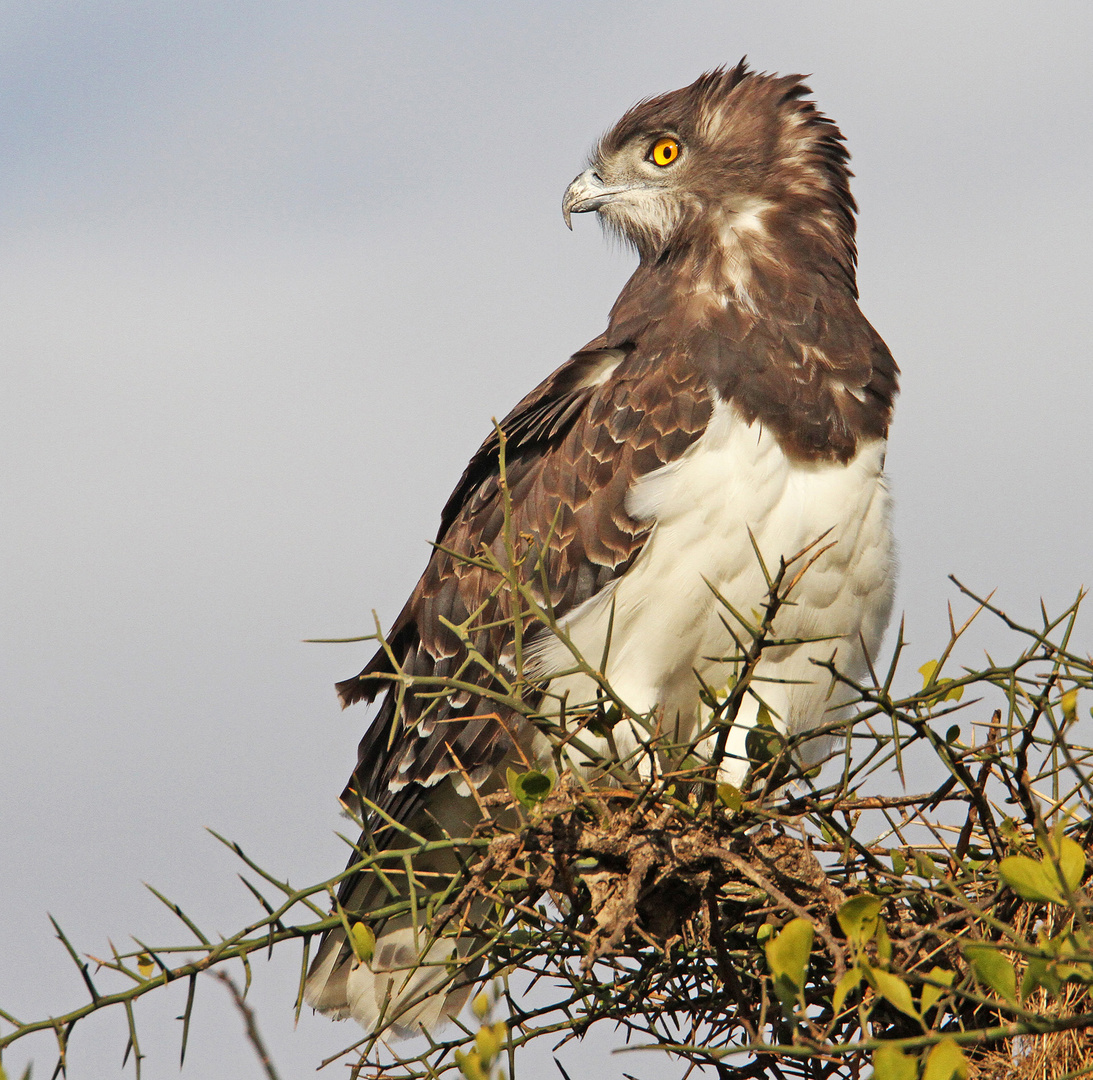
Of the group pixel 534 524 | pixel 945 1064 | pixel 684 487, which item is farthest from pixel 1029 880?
pixel 534 524

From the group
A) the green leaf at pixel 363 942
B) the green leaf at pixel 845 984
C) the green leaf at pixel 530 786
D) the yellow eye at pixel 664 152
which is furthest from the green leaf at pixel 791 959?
the yellow eye at pixel 664 152

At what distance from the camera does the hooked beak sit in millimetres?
5996

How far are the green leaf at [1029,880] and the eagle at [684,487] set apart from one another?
7.12 ft

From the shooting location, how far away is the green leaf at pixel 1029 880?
2.05 m

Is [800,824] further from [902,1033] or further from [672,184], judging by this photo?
[672,184]

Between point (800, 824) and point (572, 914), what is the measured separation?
21.1 inches

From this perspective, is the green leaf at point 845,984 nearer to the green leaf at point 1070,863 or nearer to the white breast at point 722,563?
the green leaf at point 1070,863

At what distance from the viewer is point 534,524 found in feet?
16.7

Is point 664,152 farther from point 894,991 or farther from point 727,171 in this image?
point 894,991

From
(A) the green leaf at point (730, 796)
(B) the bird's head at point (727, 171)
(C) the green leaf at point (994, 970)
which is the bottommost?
(C) the green leaf at point (994, 970)

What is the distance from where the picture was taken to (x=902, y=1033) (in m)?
3.02

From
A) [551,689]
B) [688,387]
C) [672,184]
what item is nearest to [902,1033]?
[551,689]

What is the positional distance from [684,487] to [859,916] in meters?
2.48

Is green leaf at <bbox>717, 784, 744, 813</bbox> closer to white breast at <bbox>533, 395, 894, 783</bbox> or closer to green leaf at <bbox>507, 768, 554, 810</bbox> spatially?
green leaf at <bbox>507, 768, 554, 810</bbox>
